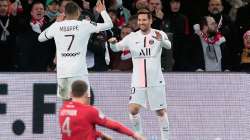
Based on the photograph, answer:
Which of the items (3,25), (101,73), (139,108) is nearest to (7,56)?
(3,25)

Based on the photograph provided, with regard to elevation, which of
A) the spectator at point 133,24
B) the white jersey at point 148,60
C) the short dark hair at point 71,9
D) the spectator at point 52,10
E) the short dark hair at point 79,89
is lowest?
the short dark hair at point 79,89

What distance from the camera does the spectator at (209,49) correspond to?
54.5 feet

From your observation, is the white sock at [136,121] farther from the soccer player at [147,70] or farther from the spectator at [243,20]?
the spectator at [243,20]

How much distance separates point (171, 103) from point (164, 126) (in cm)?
106

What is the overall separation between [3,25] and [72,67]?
10.2 feet

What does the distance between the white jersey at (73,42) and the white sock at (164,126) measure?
1.61m

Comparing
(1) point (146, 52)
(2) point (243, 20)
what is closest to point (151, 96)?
(1) point (146, 52)

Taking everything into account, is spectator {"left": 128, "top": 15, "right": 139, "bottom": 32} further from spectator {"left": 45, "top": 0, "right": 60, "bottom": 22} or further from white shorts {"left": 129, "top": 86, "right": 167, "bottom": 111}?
white shorts {"left": 129, "top": 86, "right": 167, "bottom": 111}

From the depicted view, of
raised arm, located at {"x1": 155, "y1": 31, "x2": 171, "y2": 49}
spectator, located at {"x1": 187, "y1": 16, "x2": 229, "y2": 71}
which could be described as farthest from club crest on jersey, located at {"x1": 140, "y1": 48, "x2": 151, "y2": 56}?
spectator, located at {"x1": 187, "y1": 16, "x2": 229, "y2": 71}

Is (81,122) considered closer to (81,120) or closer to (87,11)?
(81,120)

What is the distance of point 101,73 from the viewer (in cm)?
1548

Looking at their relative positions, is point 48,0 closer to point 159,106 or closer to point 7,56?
point 7,56

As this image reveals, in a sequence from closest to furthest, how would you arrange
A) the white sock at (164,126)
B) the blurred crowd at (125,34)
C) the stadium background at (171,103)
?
the white sock at (164,126) → the stadium background at (171,103) → the blurred crowd at (125,34)

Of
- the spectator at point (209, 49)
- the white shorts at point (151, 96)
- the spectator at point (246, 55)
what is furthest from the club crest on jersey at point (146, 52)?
the spectator at point (246, 55)
